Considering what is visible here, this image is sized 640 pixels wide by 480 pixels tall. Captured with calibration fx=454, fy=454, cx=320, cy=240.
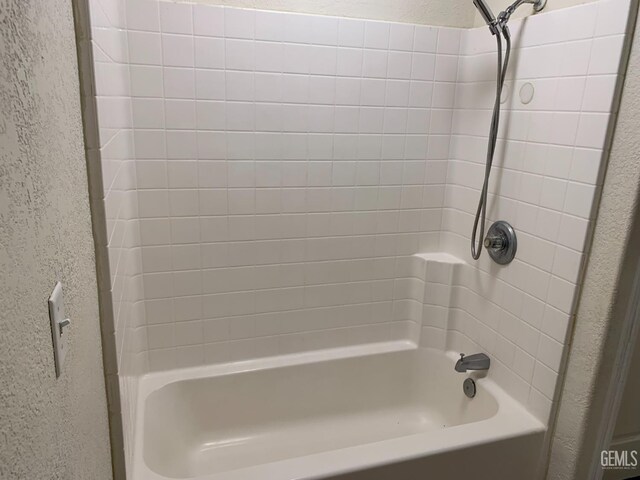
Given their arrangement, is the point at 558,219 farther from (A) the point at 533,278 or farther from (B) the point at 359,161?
(B) the point at 359,161

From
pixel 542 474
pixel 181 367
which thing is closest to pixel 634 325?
pixel 542 474

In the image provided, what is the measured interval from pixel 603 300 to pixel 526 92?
2.34 ft

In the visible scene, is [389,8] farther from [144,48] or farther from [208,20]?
[144,48]

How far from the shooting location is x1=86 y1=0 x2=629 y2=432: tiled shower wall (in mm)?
1434

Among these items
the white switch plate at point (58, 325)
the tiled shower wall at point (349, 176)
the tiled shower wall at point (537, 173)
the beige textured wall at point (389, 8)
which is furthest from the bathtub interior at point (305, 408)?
the beige textured wall at point (389, 8)

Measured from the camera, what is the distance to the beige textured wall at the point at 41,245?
429 millimetres

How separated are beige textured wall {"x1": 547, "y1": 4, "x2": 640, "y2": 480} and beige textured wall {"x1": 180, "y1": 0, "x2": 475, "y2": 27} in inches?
29.5

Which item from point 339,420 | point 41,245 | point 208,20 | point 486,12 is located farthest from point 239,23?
point 339,420

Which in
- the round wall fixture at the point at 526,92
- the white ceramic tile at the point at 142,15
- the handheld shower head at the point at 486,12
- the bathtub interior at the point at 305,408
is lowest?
the bathtub interior at the point at 305,408

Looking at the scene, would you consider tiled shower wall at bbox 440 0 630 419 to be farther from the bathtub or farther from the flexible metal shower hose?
the bathtub

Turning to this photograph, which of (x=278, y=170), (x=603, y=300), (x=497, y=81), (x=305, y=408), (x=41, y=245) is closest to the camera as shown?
(x=41, y=245)

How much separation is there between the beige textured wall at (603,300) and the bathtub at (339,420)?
4.9 inches

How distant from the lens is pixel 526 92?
1.52 m

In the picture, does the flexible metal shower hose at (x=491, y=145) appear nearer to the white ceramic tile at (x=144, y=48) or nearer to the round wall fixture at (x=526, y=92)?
the round wall fixture at (x=526, y=92)
